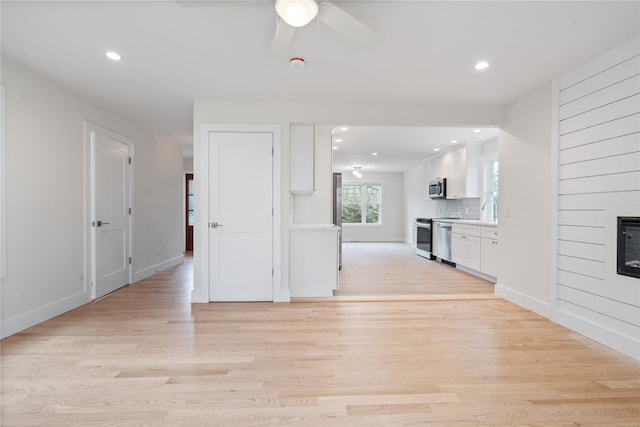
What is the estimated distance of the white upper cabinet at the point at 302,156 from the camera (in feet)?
12.4

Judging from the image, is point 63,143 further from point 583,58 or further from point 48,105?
point 583,58

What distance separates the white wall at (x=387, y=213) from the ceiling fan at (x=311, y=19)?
8794 millimetres

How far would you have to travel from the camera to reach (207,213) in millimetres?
3586

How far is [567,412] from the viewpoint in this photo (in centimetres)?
168

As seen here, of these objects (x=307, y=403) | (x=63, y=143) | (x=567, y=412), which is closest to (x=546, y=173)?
(x=567, y=412)

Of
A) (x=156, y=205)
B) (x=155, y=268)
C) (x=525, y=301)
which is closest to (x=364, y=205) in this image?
(x=156, y=205)

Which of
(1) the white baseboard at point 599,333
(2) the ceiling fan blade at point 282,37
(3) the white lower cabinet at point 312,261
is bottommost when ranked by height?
(1) the white baseboard at point 599,333

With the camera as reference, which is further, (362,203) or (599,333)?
(362,203)

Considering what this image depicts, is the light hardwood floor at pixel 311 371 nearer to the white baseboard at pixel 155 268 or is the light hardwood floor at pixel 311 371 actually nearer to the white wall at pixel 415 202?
the white baseboard at pixel 155 268

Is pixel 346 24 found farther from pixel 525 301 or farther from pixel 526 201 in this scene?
pixel 525 301

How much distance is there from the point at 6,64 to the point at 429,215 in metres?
8.22

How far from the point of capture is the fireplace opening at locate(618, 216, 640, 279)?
2.31 meters

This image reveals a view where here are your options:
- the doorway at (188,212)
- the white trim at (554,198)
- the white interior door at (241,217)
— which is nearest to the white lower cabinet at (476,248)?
the white trim at (554,198)

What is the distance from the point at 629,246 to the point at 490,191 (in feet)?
12.4
